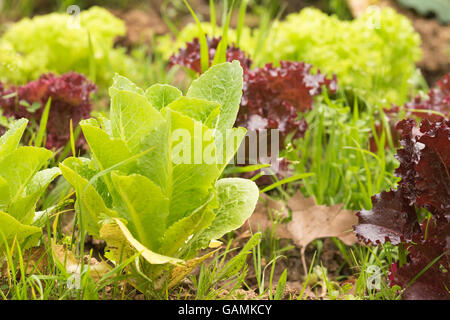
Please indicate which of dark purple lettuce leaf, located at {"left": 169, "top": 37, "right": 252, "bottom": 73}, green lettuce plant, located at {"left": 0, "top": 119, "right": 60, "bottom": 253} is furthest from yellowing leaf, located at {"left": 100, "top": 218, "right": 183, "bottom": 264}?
dark purple lettuce leaf, located at {"left": 169, "top": 37, "right": 252, "bottom": 73}

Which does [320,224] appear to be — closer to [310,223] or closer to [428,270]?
[310,223]

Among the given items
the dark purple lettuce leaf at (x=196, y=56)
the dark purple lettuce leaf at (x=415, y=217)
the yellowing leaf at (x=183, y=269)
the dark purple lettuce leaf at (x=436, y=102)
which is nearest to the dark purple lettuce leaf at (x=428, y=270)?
the dark purple lettuce leaf at (x=415, y=217)

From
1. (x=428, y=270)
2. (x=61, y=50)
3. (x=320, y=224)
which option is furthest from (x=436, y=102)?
(x=61, y=50)

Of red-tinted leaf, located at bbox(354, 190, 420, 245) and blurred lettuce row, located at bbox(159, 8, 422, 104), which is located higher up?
blurred lettuce row, located at bbox(159, 8, 422, 104)

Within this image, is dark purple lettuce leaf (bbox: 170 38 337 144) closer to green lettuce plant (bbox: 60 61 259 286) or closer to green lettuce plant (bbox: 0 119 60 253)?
green lettuce plant (bbox: 60 61 259 286)

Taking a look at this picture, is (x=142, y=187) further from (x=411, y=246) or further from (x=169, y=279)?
(x=411, y=246)

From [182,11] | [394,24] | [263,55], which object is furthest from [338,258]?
[182,11]
